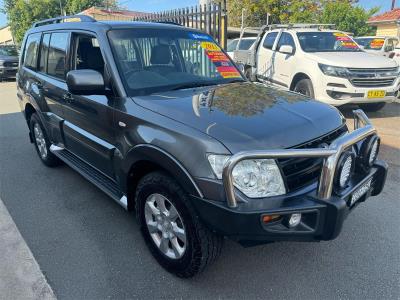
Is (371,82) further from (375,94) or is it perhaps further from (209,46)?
(209,46)

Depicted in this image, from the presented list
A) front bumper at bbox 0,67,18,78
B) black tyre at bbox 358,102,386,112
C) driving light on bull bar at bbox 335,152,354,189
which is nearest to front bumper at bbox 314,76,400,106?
black tyre at bbox 358,102,386,112

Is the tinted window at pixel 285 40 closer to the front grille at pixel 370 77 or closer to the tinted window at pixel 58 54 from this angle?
the front grille at pixel 370 77

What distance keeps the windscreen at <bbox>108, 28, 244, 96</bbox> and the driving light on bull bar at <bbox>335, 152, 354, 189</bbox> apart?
1.50 meters

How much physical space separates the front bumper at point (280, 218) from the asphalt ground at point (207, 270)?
600 mm

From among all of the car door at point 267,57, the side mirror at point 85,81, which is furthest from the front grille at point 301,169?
the car door at point 267,57

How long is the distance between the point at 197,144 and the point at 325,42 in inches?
276

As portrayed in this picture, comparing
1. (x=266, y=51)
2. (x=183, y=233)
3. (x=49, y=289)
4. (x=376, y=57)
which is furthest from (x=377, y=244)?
(x=266, y=51)

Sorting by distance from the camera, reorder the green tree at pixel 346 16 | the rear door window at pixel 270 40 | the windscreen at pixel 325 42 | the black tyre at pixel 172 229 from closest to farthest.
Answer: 1. the black tyre at pixel 172 229
2. the windscreen at pixel 325 42
3. the rear door window at pixel 270 40
4. the green tree at pixel 346 16

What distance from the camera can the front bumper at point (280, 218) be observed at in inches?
76.9

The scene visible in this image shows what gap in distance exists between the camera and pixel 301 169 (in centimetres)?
217

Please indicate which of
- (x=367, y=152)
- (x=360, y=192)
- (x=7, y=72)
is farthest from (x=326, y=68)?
(x=7, y=72)

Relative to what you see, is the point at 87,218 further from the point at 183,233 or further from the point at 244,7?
the point at 244,7

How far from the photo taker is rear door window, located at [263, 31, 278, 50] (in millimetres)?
8836

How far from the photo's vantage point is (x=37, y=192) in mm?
4035
